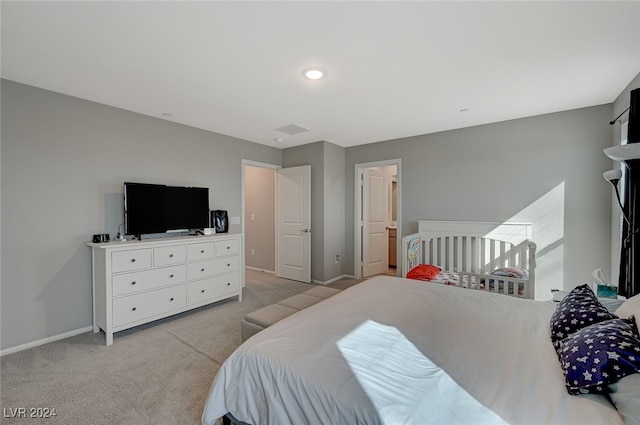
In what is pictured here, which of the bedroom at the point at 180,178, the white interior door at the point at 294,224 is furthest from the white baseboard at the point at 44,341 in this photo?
the white interior door at the point at 294,224

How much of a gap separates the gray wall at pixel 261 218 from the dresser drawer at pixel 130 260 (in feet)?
9.38

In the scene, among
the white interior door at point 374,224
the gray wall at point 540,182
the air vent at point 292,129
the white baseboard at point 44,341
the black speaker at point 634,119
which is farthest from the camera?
the white interior door at point 374,224

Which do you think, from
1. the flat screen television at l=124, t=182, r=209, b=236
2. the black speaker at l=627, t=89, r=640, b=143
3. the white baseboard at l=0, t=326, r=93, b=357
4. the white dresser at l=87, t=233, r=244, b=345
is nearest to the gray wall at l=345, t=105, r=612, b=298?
the black speaker at l=627, t=89, r=640, b=143

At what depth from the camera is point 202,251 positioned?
3.55m

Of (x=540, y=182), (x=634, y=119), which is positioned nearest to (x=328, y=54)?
(x=634, y=119)

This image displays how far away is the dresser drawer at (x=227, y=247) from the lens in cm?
374

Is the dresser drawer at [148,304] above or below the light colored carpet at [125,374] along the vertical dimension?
above

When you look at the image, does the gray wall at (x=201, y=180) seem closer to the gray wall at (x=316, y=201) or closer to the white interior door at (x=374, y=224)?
the gray wall at (x=316, y=201)

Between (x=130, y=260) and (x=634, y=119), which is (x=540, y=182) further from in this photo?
(x=130, y=260)

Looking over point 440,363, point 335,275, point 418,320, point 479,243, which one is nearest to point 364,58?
point 418,320

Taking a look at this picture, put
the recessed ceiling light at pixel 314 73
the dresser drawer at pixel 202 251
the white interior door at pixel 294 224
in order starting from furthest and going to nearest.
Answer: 1. the white interior door at pixel 294 224
2. the dresser drawer at pixel 202 251
3. the recessed ceiling light at pixel 314 73

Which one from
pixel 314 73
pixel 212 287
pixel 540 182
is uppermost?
pixel 314 73

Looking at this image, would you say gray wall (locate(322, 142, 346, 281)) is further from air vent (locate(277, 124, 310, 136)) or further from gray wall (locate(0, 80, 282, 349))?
gray wall (locate(0, 80, 282, 349))

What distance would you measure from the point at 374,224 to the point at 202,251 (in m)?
3.30
